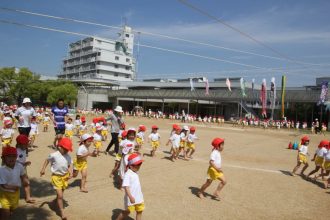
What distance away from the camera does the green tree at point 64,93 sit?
5872cm

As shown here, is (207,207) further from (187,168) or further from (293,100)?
(293,100)

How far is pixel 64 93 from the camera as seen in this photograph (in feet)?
193

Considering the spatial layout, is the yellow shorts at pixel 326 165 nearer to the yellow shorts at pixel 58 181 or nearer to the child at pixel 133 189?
the child at pixel 133 189

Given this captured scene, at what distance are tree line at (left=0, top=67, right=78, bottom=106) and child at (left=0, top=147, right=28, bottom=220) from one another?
2112 inches

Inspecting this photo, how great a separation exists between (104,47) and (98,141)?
77.4m

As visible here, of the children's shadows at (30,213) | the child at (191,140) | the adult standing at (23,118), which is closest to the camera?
the children's shadows at (30,213)

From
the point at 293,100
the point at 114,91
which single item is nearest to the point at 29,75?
the point at 114,91

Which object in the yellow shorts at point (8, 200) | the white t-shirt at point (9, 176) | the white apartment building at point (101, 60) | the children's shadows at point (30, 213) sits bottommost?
the children's shadows at point (30, 213)

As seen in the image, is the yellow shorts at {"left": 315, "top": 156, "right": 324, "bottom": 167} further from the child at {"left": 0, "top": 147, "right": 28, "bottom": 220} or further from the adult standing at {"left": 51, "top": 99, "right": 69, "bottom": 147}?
the child at {"left": 0, "top": 147, "right": 28, "bottom": 220}

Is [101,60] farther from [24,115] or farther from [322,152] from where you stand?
[322,152]

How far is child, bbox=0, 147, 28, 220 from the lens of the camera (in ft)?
15.8

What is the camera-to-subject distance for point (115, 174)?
29.8 ft

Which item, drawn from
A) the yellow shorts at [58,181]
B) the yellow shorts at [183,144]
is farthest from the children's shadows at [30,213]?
the yellow shorts at [183,144]

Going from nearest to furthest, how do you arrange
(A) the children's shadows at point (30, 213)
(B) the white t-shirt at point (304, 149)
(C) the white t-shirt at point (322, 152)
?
(A) the children's shadows at point (30, 213), (C) the white t-shirt at point (322, 152), (B) the white t-shirt at point (304, 149)
